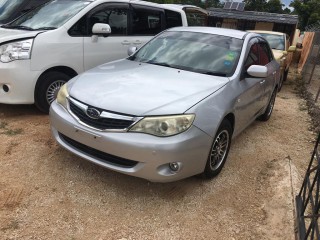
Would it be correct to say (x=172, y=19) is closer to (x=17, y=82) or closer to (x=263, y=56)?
(x=263, y=56)

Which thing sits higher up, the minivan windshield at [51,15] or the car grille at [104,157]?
the minivan windshield at [51,15]

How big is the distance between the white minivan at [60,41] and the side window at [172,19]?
45cm

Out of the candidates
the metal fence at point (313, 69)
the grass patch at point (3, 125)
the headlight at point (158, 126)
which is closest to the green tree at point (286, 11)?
the metal fence at point (313, 69)

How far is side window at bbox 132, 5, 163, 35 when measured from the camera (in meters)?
6.30

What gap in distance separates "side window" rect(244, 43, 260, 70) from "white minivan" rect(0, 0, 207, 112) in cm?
225

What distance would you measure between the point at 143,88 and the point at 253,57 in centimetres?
196

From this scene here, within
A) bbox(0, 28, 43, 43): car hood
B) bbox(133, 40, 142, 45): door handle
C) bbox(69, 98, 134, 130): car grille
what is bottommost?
bbox(69, 98, 134, 130): car grille

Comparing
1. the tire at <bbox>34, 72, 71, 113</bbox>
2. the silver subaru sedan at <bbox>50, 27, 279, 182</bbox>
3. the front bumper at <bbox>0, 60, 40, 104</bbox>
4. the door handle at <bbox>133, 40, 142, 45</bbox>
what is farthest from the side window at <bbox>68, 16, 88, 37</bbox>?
the silver subaru sedan at <bbox>50, 27, 279, 182</bbox>

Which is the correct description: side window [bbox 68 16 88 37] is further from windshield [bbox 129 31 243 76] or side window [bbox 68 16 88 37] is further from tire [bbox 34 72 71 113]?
windshield [bbox 129 31 243 76]

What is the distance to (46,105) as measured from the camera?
16.8 feet

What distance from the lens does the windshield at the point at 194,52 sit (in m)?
4.17

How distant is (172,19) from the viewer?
7.12m

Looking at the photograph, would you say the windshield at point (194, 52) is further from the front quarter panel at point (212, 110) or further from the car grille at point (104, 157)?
the car grille at point (104, 157)

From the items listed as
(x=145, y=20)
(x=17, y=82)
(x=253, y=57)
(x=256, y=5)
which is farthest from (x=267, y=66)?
(x=256, y=5)
